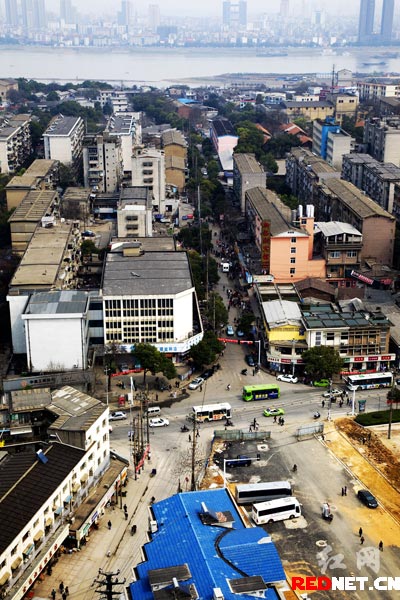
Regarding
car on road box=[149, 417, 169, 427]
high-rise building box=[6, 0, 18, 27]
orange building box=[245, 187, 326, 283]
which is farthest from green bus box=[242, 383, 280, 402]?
high-rise building box=[6, 0, 18, 27]

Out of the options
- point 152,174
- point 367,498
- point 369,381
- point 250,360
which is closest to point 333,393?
point 369,381

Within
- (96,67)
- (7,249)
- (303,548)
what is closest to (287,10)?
(96,67)

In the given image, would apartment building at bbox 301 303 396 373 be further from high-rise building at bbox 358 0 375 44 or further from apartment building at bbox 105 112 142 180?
high-rise building at bbox 358 0 375 44

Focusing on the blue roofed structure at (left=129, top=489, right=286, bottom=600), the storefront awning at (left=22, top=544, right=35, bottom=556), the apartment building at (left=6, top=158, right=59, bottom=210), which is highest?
the blue roofed structure at (left=129, top=489, right=286, bottom=600)

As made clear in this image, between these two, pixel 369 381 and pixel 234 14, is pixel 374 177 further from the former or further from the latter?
pixel 234 14

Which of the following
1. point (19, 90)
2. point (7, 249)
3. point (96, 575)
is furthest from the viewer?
point (19, 90)

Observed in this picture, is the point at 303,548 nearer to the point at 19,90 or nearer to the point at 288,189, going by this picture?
the point at 288,189

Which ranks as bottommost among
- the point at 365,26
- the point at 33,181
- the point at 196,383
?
the point at 196,383
